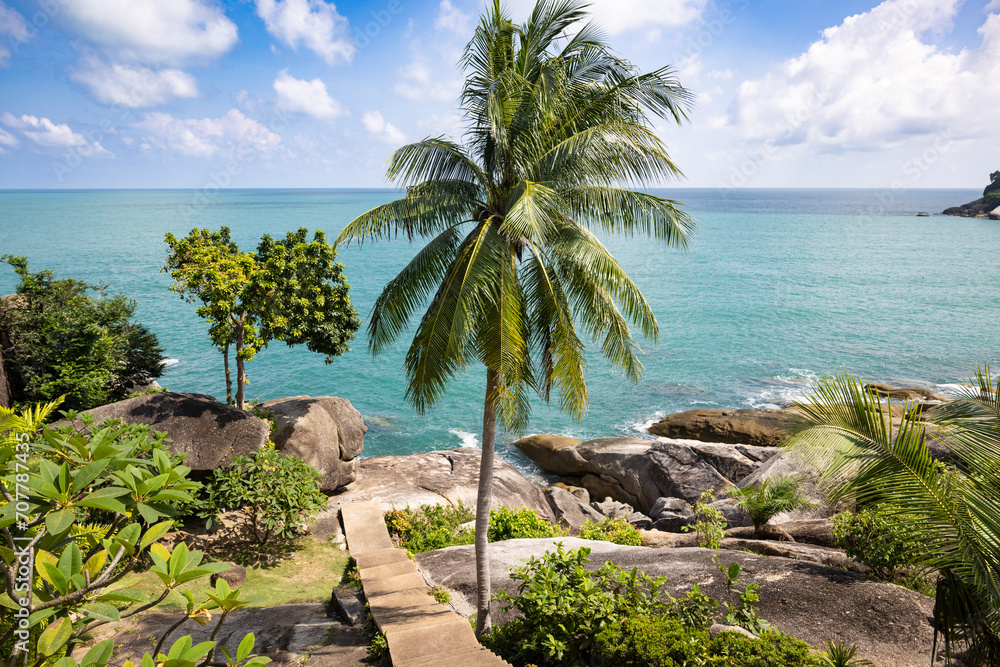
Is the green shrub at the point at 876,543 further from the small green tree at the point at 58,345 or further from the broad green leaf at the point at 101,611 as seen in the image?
the small green tree at the point at 58,345

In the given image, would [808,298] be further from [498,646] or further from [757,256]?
[498,646]

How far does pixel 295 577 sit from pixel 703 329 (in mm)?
40109

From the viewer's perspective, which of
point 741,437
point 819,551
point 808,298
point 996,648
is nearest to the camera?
point 996,648

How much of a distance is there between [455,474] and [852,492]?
13395mm

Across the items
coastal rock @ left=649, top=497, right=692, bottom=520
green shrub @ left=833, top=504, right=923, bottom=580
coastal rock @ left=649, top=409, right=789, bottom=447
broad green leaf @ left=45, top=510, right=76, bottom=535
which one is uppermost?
broad green leaf @ left=45, top=510, right=76, bottom=535

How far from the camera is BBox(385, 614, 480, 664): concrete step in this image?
765cm

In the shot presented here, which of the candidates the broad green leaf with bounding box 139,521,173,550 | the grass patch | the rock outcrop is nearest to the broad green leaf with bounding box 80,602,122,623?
the broad green leaf with bounding box 139,521,173,550

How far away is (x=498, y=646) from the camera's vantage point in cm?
803

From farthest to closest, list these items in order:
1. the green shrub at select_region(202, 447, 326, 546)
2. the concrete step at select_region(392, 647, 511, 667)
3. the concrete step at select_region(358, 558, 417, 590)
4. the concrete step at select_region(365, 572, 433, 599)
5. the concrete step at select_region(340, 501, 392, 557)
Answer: the concrete step at select_region(340, 501, 392, 557) → the green shrub at select_region(202, 447, 326, 546) → the concrete step at select_region(358, 558, 417, 590) → the concrete step at select_region(365, 572, 433, 599) → the concrete step at select_region(392, 647, 511, 667)

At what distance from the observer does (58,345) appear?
16.7 m

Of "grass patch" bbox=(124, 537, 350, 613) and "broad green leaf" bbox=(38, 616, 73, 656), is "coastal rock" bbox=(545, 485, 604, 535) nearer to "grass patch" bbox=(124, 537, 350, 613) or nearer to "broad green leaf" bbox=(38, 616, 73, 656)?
"grass patch" bbox=(124, 537, 350, 613)

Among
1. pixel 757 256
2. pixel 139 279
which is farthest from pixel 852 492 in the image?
pixel 757 256

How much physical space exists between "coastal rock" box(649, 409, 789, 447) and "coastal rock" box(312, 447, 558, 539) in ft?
35.4

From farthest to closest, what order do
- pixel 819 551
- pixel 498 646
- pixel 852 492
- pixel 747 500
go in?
pixel 747 500 < pixel 819 551 < pixel 498 646 < pixel 852 492
